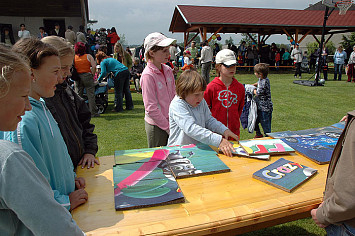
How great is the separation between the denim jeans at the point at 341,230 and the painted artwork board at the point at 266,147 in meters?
0.69

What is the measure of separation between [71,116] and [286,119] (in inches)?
232

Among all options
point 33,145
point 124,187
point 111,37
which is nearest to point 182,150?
point 124,187

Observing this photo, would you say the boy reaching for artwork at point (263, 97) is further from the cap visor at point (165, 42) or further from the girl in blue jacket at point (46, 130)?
the girl in blue jacket at point (46, 130)

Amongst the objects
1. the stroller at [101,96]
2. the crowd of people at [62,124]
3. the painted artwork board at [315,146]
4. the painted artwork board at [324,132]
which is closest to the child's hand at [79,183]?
the crowd of people at [62,124]

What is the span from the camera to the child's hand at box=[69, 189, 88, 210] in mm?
1377

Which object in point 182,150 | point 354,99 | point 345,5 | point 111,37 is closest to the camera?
point 182,150

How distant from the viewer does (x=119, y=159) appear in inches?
77.2

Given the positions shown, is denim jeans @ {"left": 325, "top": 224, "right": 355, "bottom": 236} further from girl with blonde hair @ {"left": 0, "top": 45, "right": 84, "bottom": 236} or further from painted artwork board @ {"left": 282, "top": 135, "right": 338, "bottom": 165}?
girl with blonde hair @ {"left": 0, "top": 45, "right": 84, "bottom": 236}

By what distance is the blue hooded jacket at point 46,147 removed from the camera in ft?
3.72

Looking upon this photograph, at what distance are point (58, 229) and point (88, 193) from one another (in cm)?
68

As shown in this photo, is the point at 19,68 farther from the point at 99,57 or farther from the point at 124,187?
the point at 99,57

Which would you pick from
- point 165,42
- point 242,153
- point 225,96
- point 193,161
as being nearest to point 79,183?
point 193,161

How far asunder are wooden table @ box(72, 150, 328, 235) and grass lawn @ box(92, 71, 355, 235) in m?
1.27

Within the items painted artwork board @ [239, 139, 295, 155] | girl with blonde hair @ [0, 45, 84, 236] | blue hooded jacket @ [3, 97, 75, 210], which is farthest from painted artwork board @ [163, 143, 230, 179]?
girl with blonde hair @ [0, 45, 84, 236]
